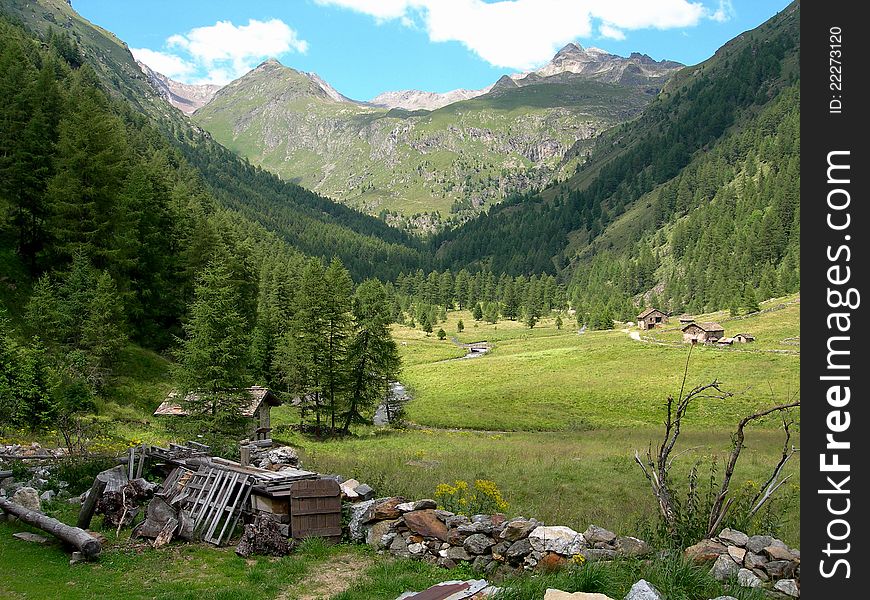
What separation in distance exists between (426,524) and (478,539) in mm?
1633

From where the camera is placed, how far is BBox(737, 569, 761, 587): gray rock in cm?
955

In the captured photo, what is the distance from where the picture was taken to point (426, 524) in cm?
1399

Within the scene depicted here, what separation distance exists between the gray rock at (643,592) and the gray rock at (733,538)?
2.99m

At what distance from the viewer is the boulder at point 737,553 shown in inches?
399

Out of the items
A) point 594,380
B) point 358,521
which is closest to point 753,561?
point 358,521

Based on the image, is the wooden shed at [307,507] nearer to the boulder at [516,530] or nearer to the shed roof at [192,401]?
the boulder at [516,530]

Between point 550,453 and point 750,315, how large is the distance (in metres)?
84.4

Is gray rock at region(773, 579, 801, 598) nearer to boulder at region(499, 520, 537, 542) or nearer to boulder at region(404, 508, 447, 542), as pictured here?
boulder at region(499, 520, 537, 542)

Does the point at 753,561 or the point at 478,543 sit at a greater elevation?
the point at 753,561

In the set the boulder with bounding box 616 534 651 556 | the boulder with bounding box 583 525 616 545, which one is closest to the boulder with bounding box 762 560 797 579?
the boulder with bounding box 616 534 651 556

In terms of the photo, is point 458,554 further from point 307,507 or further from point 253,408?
point 253,408

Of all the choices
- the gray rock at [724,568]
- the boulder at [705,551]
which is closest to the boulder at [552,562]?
the boulder at [705,551]
